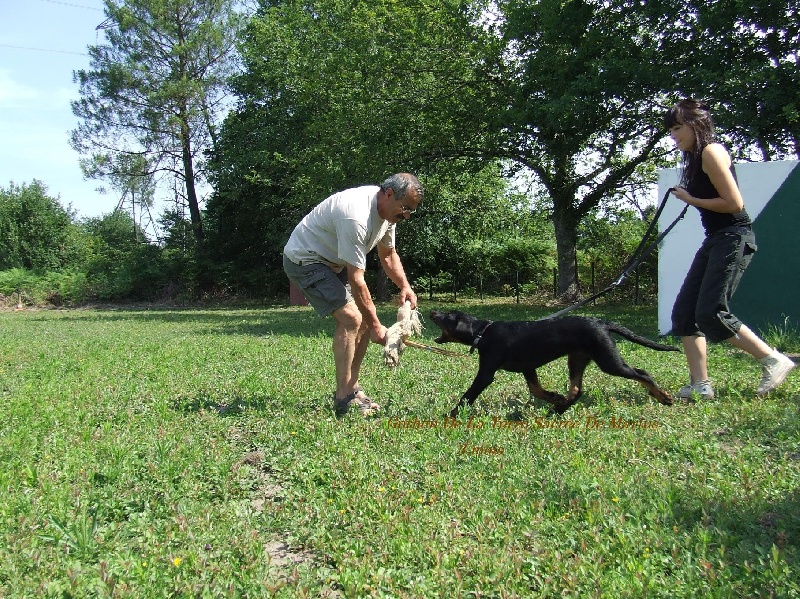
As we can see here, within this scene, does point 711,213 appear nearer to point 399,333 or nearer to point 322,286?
point 399,333

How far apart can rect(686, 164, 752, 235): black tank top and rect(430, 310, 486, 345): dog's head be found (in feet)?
6.05

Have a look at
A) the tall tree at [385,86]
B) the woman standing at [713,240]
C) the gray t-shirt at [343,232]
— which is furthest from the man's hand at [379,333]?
the tall tree at [385,86]

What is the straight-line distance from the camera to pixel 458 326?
4727mm

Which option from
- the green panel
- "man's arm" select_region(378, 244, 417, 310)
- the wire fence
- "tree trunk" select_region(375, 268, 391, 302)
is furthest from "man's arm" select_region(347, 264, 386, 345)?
"tree trunk" select_region(375, 268, 391, 302)

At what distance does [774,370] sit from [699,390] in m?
0.53

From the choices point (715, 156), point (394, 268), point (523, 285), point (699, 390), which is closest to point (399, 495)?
point (394, 268)

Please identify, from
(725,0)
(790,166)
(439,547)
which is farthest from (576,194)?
Answer: (439,547)

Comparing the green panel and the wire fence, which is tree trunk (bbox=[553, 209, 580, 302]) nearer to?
the wire fence

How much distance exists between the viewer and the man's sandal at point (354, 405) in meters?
4.88

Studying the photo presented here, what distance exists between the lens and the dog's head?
4727 mm

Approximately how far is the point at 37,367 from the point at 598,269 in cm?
1731

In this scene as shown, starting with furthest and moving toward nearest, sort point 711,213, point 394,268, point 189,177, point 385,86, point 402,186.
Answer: point 189,177 → point 385,86 → point 394,268 → point 711,213 → point 402,186

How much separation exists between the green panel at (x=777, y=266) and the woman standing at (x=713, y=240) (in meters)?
4.23

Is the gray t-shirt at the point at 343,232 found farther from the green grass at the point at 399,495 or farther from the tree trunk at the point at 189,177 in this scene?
the tree trunk at the point at 189,177
